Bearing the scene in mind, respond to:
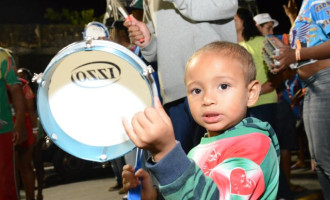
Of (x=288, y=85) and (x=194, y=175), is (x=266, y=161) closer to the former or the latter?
(x=194, y=175)

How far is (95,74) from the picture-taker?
206cm

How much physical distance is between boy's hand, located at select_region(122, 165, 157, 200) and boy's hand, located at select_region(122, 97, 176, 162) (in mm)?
540

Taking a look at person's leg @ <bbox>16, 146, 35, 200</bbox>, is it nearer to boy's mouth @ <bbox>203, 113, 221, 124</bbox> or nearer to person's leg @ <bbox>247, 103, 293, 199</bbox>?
person's leg @ <bbox>247, 103, 293, 199</bbox>

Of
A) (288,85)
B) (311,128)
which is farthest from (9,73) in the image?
(288,85)

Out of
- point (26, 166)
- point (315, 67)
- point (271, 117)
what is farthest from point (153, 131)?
point (26, 166)

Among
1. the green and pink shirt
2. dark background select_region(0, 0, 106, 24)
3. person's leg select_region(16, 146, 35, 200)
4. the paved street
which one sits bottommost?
the paved street

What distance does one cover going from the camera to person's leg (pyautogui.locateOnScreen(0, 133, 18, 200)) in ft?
10.5

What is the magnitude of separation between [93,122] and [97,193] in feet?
12.8

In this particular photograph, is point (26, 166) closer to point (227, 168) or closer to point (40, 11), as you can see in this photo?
point (227, 168)

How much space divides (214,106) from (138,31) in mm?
1088

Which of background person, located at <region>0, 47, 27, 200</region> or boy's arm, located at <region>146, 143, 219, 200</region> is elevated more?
boy's arm, located at <region>146, 143, 219, 200</region>

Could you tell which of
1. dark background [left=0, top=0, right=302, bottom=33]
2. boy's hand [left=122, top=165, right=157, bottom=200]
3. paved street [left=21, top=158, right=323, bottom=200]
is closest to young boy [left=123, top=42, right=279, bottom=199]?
boy's hand [left=122, top=165, right=157, bottom=200]

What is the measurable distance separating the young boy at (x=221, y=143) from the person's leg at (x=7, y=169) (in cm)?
212

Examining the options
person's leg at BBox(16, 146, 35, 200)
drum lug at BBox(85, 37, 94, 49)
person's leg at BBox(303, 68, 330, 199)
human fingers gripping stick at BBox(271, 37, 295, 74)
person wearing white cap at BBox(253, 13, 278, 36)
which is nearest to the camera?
drum lug at BBox(85, 37, 94, 49)
